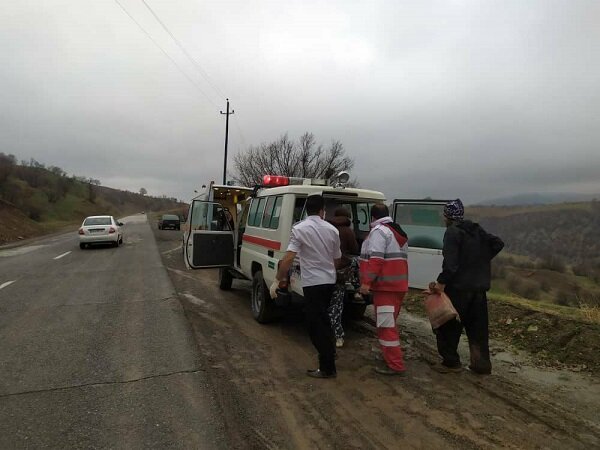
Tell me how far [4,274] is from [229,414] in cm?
1086

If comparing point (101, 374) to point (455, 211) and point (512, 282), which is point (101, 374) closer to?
point (455, 211)

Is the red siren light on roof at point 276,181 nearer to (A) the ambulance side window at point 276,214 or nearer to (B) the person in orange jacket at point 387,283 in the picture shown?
(A) the ambulance side window at point 276,214

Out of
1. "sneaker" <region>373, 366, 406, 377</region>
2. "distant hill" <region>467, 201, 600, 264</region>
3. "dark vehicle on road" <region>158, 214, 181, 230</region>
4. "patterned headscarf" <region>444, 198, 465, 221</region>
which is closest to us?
"sneaker" <region>373, 366, 406, 377</region>

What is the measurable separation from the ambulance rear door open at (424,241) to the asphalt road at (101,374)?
3.75 metres

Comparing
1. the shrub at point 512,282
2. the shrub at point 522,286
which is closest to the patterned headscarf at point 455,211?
the shrub at point 522,286

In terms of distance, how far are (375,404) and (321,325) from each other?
959 mm

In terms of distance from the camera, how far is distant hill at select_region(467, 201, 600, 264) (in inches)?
2228

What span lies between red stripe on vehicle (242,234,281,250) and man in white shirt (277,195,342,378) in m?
1.35

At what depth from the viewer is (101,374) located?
457 centimetres

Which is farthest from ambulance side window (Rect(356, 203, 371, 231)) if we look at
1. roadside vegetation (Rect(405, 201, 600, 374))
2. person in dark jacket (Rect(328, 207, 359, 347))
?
roadside vegetation (Rect(405, 201, 600, 374))

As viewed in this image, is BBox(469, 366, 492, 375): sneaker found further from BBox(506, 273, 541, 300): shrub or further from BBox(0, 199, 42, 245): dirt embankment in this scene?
BBox(0, 199, 42, 245): dirt embankment

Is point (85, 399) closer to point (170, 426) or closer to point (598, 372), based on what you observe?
point (170, 426)

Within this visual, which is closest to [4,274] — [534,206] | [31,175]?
[534,206]

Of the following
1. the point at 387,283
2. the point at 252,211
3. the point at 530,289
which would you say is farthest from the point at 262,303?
the point at 530,289
